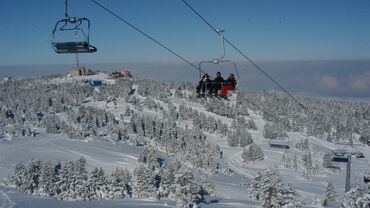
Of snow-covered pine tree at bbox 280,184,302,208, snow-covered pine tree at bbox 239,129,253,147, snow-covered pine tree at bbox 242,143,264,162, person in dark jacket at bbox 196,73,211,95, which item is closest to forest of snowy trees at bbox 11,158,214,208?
snow-covered pine tree at bbox 280,184,302,208

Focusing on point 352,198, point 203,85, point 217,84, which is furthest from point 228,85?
point 352,198

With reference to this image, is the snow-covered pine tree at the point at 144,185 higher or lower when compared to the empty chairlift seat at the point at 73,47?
lower

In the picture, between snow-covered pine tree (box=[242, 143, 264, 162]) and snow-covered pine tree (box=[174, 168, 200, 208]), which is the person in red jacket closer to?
snow-covered pine tree (box=[174, 168, 200, 208])

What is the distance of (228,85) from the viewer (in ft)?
58.9

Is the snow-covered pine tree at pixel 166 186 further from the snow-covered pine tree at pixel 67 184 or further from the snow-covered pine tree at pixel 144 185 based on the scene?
the snow-covered pine tree at pixel 67 184

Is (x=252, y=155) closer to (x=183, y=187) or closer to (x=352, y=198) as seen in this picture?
(x=183, y=187)

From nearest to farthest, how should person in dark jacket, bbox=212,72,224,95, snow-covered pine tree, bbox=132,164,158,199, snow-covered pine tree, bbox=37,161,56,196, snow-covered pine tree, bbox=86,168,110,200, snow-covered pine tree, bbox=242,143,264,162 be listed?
person in dark jacket, bbox=212,72,224,95 → snow-covered pine tree, bbox=86,168,110,200 → snow-covered pine tree, bbox=132,164,158,199 → snow-covered pine tree, bbox=37,161,56,196 → snow-covered pine tree, bbox=242,143,264,162

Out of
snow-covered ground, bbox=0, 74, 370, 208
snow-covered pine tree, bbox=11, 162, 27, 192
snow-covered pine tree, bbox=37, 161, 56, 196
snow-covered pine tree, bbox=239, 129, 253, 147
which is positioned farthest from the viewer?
snow-covered pine tree, bbox=239, 129, 253, 147

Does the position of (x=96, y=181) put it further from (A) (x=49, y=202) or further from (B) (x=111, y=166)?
(B) (x=111, y=166)

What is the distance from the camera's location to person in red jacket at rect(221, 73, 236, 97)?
17828 mm

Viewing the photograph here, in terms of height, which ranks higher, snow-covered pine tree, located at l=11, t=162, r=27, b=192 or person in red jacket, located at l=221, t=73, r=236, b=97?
person in red jacket, located at l=221, t=73, r=236, b=97

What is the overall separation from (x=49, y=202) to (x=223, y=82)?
47.2 meters

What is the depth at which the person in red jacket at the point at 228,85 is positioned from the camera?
17.8m

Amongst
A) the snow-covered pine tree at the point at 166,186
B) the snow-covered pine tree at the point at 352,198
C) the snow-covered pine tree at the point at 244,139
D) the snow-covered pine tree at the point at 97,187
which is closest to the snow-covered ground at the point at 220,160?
the snow-covered pine tree at the point at 244,139
